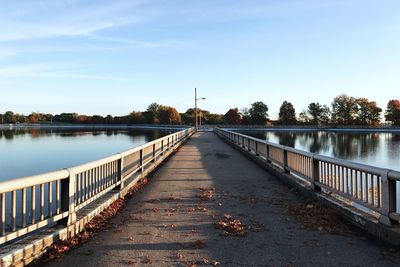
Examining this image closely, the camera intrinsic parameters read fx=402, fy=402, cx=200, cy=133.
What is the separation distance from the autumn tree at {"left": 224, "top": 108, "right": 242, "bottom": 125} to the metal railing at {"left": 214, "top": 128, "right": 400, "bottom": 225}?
566 feet

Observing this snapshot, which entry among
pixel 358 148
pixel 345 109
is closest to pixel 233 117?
pixel 345 109

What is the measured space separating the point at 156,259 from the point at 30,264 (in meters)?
1.69

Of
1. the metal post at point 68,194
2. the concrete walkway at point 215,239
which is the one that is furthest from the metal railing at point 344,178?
the metal post at point 68,194

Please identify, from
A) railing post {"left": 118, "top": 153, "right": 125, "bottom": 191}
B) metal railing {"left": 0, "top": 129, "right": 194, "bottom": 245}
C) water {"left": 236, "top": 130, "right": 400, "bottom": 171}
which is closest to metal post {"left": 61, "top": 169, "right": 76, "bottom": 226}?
metal railing {"left": 0, "top": 129, "right": 194, "bottom": 245}

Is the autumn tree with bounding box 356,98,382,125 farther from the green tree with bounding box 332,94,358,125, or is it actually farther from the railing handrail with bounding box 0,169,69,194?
the railing handrail with bounding box 0,169,69,194

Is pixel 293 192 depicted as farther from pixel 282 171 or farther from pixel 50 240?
pixel 50 240

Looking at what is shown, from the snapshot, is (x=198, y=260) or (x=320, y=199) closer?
(x=198, y=260)

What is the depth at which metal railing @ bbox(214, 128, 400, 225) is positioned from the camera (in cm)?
638

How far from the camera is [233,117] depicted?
19050cm

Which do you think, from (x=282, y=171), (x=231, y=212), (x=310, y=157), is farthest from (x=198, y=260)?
(x=282, y=171)

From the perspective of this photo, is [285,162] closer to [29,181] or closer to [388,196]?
[388,196]

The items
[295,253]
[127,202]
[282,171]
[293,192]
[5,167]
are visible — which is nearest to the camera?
[295,253]

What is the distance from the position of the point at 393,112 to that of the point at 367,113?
10253 millimetres

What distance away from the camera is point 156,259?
18.4 ft
